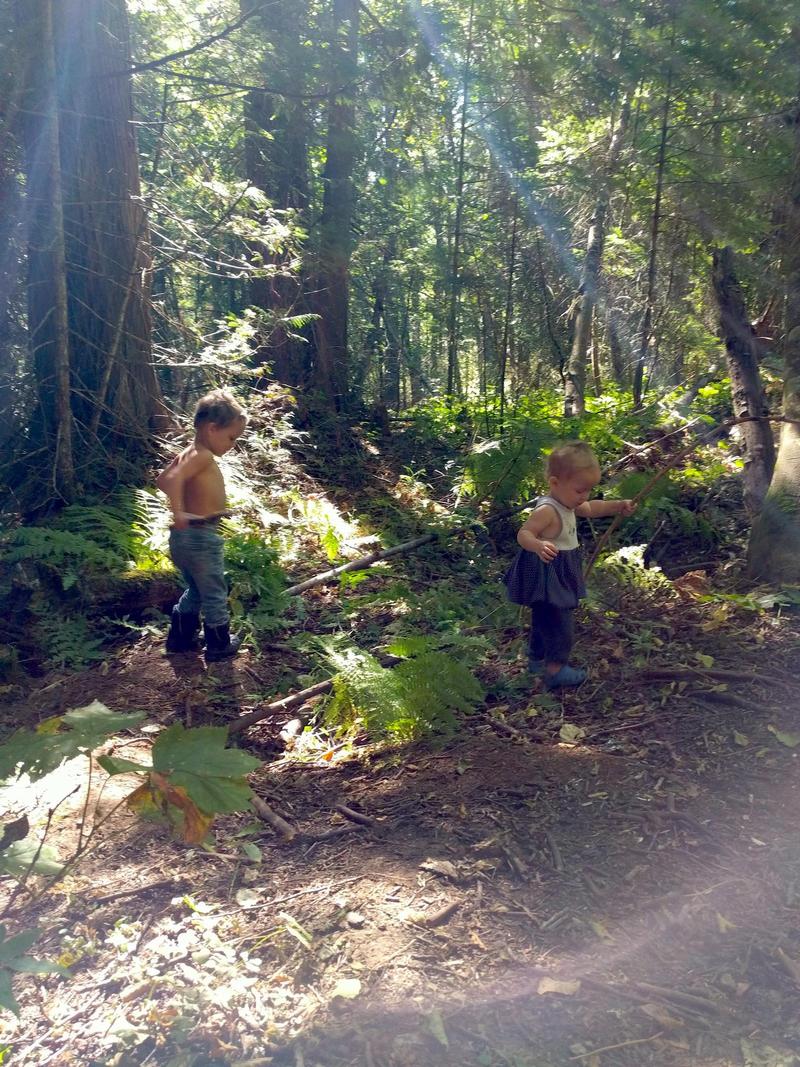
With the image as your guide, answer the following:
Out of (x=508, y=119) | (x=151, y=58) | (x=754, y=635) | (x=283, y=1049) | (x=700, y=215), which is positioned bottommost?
(x=283, y=1049)

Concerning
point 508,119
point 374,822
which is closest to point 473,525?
point 374,822

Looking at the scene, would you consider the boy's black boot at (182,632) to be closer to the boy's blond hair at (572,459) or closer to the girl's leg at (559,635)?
the girl's leg at (559,635)

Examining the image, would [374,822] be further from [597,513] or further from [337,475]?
[337,475]

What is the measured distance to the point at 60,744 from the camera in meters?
2.40

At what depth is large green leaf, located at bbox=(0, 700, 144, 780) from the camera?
232cm

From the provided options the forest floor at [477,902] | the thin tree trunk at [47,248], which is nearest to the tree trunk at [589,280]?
the thin tree trunk at [47,248]

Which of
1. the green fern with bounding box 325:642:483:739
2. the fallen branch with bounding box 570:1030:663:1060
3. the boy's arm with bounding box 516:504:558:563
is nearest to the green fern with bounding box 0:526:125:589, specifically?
the green fern with bounding box 325:642:483:739

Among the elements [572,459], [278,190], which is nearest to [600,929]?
[572,459]

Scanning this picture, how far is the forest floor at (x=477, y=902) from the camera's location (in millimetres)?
2275

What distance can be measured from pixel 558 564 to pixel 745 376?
370 cm

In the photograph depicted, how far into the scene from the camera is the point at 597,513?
15.5 ft

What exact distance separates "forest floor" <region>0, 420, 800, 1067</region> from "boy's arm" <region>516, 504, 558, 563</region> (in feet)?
2.87

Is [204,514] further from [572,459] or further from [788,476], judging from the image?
[788,476]

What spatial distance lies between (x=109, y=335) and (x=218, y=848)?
18.1 feet
